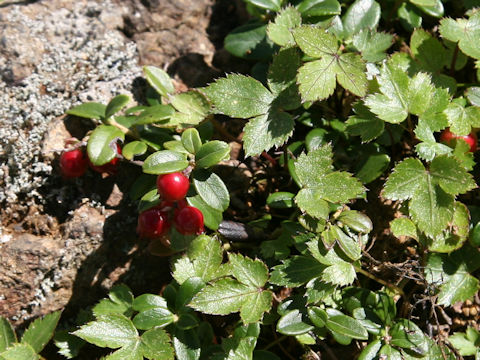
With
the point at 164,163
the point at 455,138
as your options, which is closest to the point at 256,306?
the point at 164,163

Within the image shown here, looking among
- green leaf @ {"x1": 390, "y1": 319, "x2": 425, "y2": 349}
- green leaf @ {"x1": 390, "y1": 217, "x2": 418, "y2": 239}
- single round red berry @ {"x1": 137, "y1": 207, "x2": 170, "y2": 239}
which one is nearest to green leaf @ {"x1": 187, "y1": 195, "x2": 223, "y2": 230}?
single round red berry @ {"x1": 137, "y1": 207, "x2": 170, "y2": 239}

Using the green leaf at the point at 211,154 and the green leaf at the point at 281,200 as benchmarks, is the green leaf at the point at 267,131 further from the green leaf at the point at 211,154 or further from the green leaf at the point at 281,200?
the green leaf at the point at 281,200

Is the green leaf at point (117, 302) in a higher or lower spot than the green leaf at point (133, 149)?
lower

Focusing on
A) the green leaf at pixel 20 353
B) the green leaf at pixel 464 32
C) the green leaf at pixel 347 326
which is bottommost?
the green leaf at pixel 20 353

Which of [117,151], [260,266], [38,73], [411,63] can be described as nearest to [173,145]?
[117,151]

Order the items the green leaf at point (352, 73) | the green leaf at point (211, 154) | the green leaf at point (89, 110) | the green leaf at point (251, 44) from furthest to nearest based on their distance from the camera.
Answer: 1. the green leaf at point (251, 44)
2. the green leaf at point (89, 110)
3. the green leaf at point (352, 73)
4. the green leaf at point (211, 154)

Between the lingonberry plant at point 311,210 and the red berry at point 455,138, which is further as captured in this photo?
the red berry at point 455,138

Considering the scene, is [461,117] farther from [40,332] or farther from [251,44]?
[40,332]

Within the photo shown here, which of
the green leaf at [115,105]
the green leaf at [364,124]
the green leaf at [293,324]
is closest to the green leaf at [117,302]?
the green leaf at [293,324]
